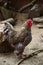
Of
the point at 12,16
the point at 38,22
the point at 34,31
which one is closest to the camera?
the point at 34,31

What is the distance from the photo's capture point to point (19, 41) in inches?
96.6

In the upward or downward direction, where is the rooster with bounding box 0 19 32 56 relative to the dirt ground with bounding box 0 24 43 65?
upward

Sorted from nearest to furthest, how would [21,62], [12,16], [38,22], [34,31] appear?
[21,62] → [34,31] → [38,22] → [12,16]

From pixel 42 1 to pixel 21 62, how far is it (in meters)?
2.72

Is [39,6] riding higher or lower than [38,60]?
higher

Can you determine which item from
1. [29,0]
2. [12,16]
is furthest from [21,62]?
[29,0]

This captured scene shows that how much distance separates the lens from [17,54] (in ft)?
8.11

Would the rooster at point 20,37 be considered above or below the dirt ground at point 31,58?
above

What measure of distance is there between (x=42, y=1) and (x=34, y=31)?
4.57ft

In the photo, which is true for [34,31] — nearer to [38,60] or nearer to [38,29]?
[38,29]

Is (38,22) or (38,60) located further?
(38,22)

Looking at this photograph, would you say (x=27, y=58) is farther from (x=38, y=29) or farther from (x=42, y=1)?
(x=42, y=1)

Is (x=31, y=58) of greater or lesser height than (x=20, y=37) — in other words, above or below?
below

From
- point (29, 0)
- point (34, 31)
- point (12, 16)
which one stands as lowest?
point (34, 31)
